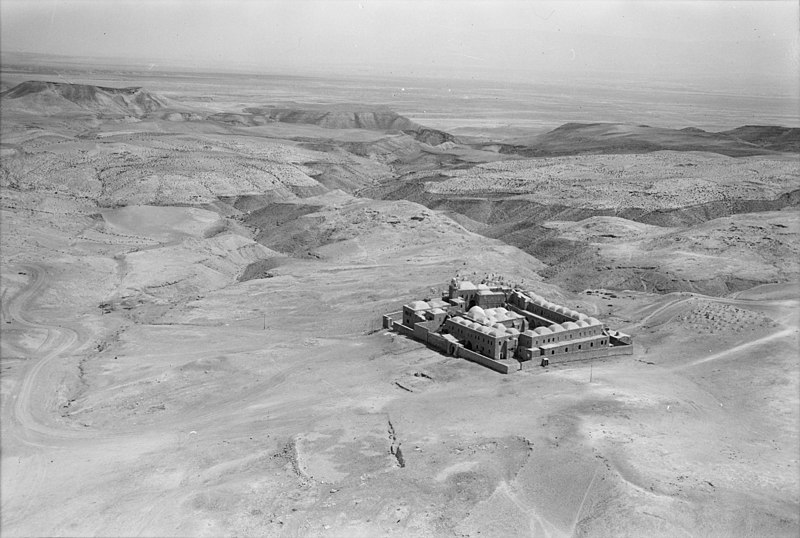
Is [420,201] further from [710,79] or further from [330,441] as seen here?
[710,79]

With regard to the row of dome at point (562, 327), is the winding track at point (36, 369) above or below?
below

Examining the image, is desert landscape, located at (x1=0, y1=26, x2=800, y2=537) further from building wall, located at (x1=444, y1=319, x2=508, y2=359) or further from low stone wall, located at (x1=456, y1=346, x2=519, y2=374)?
building wall, located at (x1=444, y1=319, x2=508, y2=359)

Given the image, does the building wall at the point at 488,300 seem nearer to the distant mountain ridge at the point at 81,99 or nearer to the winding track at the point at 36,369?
the winding track at the point at 36,369

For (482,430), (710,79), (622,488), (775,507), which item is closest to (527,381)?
(482,430)

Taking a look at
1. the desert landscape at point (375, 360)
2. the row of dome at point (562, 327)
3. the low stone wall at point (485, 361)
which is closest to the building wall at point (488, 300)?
the desert landscape at point (375, 360)

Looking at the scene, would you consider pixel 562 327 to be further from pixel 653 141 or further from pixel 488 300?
pixel 653 141
